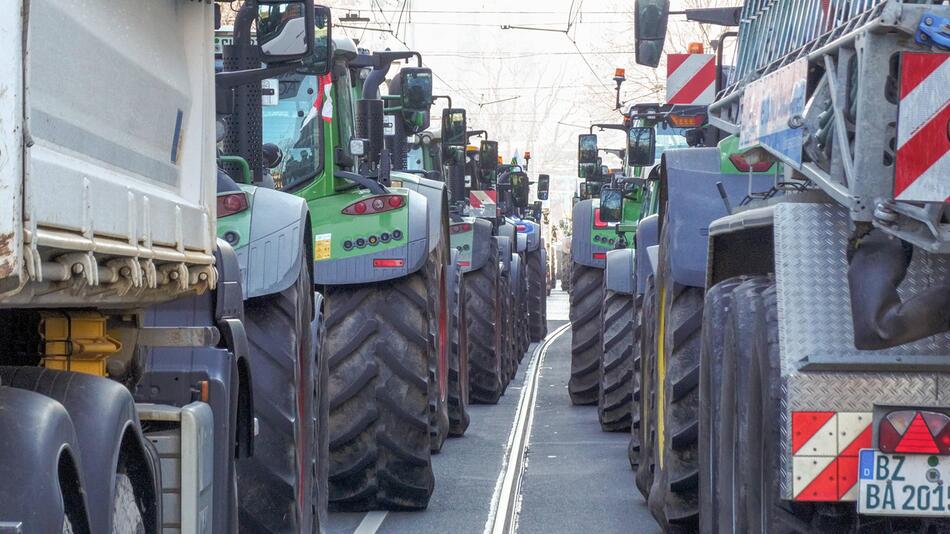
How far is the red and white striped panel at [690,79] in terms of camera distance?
11.6m

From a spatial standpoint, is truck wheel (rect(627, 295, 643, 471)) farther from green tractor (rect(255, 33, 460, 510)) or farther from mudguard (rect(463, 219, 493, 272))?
mudguard (rect(463, 219, 493, 272))

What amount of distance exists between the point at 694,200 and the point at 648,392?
1.49 meters

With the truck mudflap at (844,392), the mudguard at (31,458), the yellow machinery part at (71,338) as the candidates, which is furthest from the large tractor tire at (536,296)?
the mudguard at (31,458)

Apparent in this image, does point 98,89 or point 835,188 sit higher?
point 98,89

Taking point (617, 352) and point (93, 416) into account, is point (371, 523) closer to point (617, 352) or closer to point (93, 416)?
point (617, 352)

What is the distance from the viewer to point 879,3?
4199mm

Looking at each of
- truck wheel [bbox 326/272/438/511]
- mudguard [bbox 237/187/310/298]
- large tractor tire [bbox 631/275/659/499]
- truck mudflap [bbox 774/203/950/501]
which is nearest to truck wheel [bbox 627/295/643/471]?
large tractor tire [bbox 631/275/659/499]

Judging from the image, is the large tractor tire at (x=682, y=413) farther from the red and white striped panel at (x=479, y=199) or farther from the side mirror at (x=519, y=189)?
the side mirror at (x=519, y=189)

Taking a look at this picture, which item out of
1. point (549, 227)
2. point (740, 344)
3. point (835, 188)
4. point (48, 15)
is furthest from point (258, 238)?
point (549, 227)

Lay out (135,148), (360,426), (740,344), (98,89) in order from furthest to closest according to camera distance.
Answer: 1. (360,426)
2. (740,344)
3. (135,148)
4. (98,89)

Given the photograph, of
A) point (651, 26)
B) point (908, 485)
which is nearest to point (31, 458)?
point (908, 485)

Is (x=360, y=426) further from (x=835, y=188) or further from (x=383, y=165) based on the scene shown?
(x=835, y=188)

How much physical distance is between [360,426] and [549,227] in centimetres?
5036

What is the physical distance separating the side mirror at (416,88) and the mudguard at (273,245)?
4292mm
